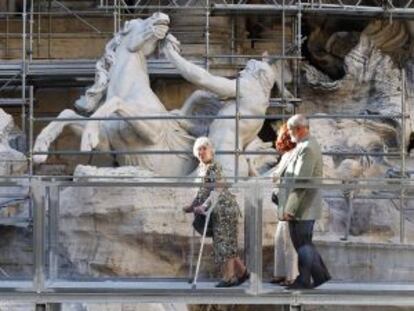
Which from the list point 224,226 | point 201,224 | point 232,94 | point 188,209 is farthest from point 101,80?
point 224,226

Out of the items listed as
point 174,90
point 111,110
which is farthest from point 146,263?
point 174,90

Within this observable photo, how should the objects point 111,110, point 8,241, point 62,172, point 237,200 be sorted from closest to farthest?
point 237,200 → point 8,241 → point 111,110 → point 62,172

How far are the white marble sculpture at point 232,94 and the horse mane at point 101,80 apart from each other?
60 centimetres

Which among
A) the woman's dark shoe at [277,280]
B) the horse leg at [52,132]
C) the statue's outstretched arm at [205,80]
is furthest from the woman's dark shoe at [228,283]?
the statue's outstretched arm at [205,80]

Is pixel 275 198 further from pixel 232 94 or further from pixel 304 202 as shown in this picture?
pixel 232 94

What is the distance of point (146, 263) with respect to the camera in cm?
1252

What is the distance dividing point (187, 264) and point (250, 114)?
14.8 ft

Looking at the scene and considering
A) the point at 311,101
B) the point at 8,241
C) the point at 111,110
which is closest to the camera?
the point at 8,241

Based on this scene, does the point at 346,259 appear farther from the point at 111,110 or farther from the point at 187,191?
the point at 111,110

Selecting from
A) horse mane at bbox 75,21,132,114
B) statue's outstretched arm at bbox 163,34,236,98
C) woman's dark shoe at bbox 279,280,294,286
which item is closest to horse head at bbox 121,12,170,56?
horse mane at bbox 75,21,132,114

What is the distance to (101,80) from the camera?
56.4 feet

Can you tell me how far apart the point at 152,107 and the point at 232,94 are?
2.70 ft

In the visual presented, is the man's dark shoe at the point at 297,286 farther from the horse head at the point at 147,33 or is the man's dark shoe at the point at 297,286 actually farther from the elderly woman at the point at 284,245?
the horse head at the point at 147,33

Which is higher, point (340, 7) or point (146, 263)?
point (340, 7)
